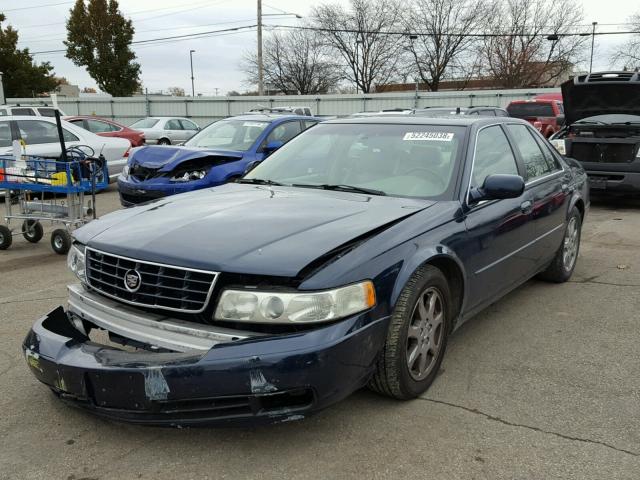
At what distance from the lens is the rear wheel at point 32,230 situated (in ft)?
24.3

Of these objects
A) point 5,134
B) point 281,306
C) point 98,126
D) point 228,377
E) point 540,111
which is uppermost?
point 540,111

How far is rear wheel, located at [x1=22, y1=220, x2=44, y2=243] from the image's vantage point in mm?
7418

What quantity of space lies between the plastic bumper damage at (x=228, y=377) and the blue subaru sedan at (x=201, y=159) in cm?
497

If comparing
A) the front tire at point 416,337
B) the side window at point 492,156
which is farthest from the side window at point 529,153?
the front tire at point 416,337

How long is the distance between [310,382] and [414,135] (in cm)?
213

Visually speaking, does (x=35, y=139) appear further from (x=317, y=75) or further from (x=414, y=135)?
(x=317, y=75)

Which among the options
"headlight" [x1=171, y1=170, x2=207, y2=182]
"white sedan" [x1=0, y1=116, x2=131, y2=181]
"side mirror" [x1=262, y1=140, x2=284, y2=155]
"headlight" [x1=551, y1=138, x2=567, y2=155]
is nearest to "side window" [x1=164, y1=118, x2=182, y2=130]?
"white sedan" [x1=0, y1=116, x2=131, y2=181]

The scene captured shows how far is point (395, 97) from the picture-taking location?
28734mm

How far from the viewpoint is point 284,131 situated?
9094 millimetres

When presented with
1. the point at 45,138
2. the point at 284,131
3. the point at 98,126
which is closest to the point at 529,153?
the point at 284,131

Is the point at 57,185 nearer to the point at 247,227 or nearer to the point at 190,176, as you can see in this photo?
the point at 190,176

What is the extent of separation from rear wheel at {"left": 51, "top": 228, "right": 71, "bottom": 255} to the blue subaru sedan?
3.38 ft

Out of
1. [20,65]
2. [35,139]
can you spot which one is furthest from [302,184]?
[20,65]

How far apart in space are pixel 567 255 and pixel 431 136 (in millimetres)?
2287
